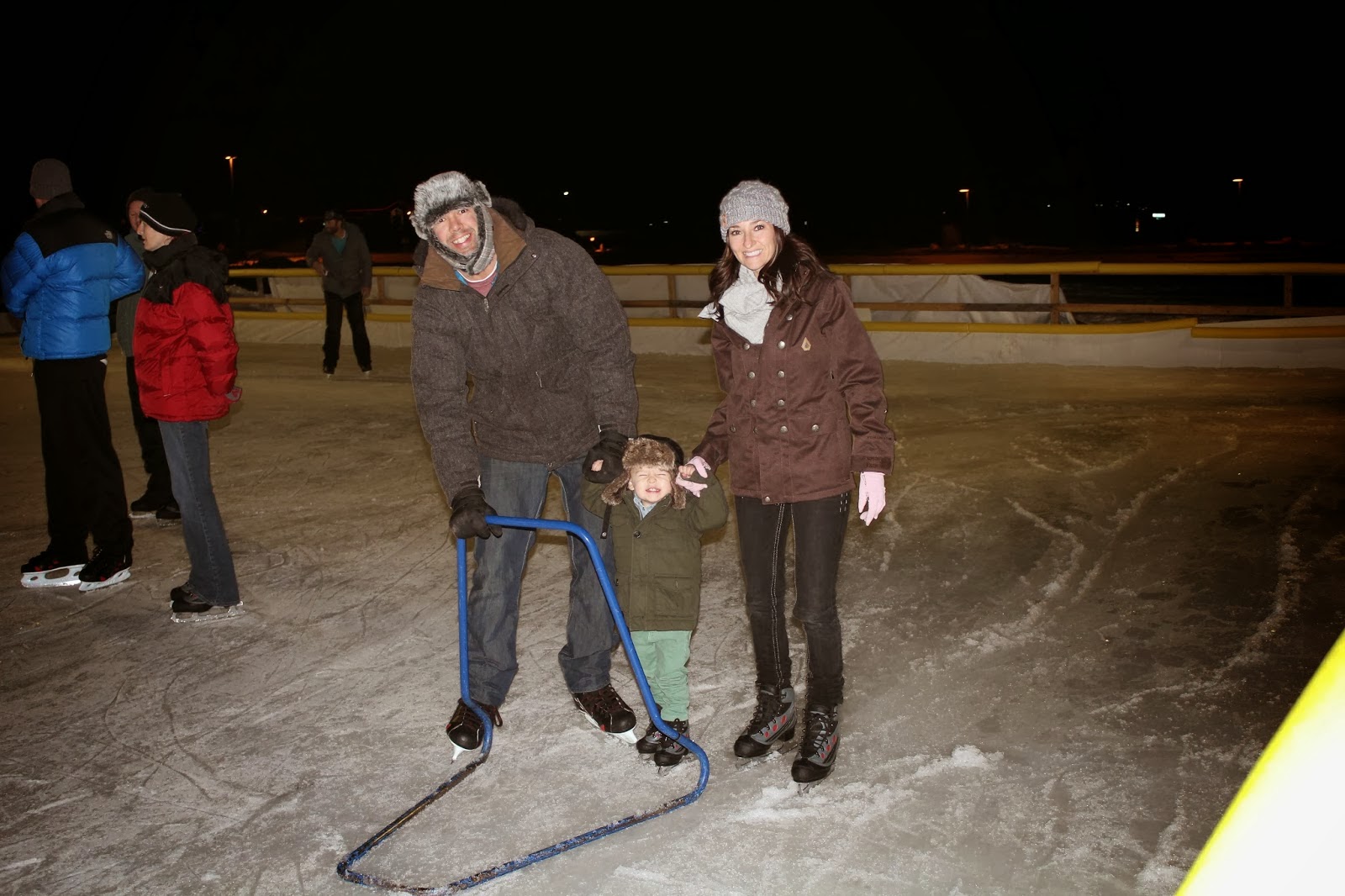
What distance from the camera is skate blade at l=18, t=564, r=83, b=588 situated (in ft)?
17.3

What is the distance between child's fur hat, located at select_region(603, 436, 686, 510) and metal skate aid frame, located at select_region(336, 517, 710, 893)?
197 mm

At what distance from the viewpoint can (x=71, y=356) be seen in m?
5.05

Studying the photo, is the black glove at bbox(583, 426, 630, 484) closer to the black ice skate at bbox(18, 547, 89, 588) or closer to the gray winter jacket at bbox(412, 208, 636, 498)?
the gray winter jacket at bbox(412, 208, 636, 498)

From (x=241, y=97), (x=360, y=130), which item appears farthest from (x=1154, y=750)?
(x=360, y=130)

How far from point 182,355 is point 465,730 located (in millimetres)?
2186

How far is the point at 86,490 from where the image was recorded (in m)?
5.23

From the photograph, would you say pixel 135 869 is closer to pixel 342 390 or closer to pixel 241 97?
pixel 342 390

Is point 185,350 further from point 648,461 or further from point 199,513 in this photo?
point 648,461

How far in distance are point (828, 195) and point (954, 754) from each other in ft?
293

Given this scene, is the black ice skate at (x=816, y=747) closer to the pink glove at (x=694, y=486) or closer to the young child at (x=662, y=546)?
the young child at (x=662, y=546)

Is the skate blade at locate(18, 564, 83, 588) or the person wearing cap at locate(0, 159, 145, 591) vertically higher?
the person wearing cap at locate(0, 159, 145, 591)

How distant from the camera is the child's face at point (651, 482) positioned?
3.27 m

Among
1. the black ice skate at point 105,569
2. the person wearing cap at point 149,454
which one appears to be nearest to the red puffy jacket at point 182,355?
the black ice skate at point 105,569

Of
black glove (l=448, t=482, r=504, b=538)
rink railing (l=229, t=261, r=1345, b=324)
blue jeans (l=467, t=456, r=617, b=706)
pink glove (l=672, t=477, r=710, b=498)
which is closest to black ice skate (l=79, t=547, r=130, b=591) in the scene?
blue jeans (l=467, t=456, r=617, b=706)
